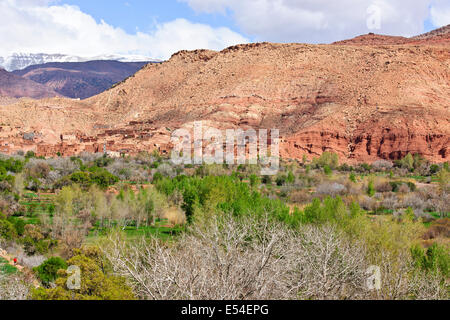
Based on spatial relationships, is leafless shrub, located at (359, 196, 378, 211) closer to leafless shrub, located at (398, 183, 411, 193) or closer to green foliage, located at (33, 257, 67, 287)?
leafless shrub, located at (398, 183, 411, 193)

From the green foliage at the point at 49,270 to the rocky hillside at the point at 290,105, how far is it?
46889 mm

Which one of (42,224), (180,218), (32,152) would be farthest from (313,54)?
(42,224)

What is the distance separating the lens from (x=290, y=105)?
2768 inches

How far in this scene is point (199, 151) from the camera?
61.5 meters

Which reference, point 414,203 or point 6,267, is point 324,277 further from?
point 414,203

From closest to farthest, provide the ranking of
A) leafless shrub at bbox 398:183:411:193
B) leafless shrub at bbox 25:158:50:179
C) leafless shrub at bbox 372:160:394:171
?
leafless shrub at bbox 398:183:411:193
leafless shrub at bbox 25:158:50:179
leafless shrub at bbox 372:160:394:171

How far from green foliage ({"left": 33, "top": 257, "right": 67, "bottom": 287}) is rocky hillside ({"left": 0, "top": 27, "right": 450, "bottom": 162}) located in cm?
4689

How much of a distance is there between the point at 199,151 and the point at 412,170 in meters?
28.4

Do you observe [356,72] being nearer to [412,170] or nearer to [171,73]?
[412,170]

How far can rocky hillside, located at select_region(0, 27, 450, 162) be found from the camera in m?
59.2

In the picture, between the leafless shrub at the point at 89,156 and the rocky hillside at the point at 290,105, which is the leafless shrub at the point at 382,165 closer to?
the rocky hillside at the point at 290,105

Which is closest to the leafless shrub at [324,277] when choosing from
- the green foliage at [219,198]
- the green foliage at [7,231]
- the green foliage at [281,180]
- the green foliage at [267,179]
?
the green foliage at [219,198]

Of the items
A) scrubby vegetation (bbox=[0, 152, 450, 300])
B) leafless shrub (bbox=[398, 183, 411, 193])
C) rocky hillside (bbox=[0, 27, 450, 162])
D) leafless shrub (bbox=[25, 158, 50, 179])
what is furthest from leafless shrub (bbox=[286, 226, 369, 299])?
rocky hillside (bbox=[0, 27, 450, 162])

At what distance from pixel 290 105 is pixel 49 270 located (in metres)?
58.6
